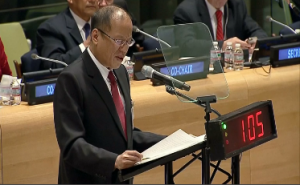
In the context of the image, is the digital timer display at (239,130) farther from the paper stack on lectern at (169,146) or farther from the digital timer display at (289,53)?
the digital timer display at (289,53)

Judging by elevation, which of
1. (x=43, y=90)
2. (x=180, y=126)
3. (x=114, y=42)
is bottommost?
(x=180, y=126)

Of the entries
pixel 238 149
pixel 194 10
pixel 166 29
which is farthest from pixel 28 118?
pixel 194 10

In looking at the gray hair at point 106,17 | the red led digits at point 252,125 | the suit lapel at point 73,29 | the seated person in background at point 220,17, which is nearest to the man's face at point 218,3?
the seated person in background at point 220,17

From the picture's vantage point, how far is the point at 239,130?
3004mm

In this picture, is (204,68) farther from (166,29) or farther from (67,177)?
(67,177)

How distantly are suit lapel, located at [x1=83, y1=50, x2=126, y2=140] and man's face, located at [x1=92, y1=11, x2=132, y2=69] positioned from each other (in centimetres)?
6

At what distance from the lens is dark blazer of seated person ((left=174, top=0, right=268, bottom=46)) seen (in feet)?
17.9

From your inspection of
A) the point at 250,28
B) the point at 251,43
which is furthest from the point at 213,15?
the point at 251,43

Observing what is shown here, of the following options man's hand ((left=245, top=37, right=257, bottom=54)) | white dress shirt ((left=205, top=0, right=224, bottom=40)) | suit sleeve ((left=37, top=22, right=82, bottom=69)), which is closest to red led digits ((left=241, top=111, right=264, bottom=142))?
suit sleeve ((left=37, top=22, right=82, bottom=69))

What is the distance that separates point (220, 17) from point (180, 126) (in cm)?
146

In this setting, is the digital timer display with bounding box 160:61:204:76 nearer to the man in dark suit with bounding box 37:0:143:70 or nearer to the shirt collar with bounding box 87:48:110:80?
the shirt collar with bounding box 87:48:110:80

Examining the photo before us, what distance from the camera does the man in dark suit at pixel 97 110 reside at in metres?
2.76

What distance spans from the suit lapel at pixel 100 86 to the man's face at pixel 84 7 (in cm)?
192

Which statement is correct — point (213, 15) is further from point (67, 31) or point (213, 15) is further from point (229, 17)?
point (67, 31)
